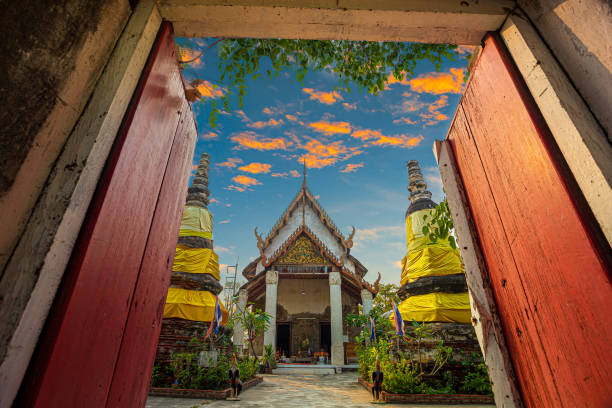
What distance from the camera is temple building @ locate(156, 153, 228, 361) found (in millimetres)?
7477

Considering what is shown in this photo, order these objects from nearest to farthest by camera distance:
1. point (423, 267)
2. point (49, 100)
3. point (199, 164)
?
1. point (49, 100)
2. point (423, 267)
3. point (199, 164)

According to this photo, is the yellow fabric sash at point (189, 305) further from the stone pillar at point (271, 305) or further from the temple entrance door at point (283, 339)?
the temple entrance door at point (283, 339)

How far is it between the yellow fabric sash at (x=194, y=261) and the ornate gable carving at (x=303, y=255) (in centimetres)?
557

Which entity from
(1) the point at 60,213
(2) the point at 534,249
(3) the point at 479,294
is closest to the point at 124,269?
(1) the point at 60,213

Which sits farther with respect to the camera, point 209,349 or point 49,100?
point 209,349

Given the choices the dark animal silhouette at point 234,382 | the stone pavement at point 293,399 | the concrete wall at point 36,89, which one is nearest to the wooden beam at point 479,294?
the concrete wall at point 36,89

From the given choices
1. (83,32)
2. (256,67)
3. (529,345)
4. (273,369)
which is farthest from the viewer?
(273,369)

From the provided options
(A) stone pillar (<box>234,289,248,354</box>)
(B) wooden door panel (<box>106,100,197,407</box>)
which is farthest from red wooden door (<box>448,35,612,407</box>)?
(A) stone pillar (<box>234,289,248,354</box>)

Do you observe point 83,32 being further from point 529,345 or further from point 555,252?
point 529,345

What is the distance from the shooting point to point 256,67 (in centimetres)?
252

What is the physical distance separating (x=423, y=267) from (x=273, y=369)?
7730 mm

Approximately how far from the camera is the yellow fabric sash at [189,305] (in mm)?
7586

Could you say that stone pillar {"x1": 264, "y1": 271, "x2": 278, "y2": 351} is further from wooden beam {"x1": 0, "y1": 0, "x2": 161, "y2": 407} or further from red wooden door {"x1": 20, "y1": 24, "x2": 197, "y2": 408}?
wooden beam {"x1": 0, "y1": 0, "x2": 161, "y2": 407}

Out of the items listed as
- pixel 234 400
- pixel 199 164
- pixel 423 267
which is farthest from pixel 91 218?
pixel 199 164
